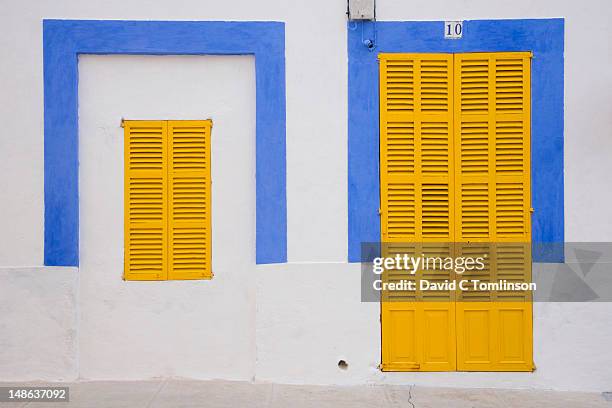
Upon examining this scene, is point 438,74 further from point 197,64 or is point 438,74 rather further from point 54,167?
point 54,167

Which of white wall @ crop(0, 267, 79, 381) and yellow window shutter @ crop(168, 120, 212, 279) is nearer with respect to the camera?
white wall @ crop(0, 267, 79, 381)

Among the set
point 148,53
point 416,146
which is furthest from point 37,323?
point 416,146

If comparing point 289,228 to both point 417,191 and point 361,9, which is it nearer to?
point 417,191

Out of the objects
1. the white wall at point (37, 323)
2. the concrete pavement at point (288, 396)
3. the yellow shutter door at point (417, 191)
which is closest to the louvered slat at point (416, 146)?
the yellow shutter door at point (417, 191)


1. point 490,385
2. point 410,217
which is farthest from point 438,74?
point 490,385

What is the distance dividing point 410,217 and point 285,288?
1362 millimetres

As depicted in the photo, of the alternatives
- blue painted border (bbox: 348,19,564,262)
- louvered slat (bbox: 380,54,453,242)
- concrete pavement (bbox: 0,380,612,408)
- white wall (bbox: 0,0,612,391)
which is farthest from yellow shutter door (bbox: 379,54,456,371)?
concrete pavement (bbox: 0,380,612,408)

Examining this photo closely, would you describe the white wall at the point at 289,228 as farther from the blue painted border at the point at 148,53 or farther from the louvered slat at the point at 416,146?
→ the louvered slat at the point at 416,146

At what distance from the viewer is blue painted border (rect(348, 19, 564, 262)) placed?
7.16m

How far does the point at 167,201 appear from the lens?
723 cm

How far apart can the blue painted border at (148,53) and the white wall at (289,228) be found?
0.33 ft

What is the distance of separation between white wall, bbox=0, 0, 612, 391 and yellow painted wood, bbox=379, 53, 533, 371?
234 millimetres

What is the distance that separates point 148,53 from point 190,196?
4.64 feet

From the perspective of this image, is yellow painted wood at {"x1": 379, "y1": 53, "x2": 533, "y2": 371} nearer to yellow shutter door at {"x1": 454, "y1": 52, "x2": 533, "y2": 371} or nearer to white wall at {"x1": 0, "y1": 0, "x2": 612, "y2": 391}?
yellow shutter door at {"x1": 454, "y1": 52, "x2": 533, "y2": 371}
